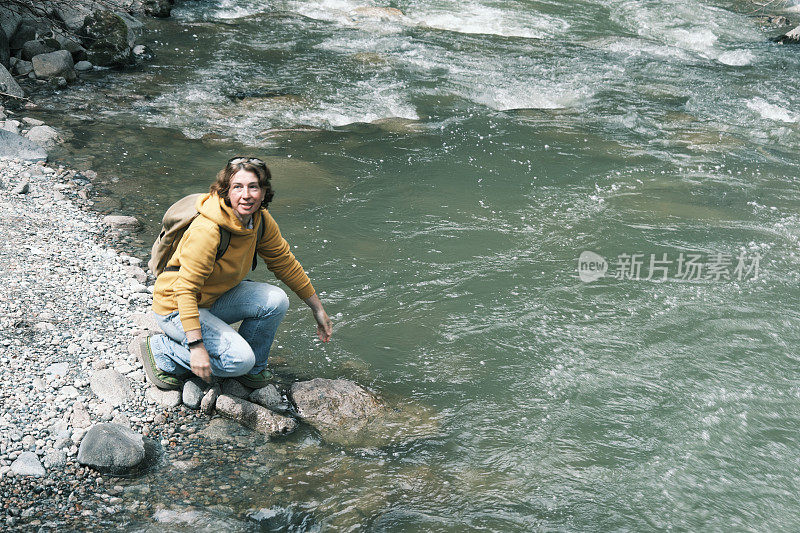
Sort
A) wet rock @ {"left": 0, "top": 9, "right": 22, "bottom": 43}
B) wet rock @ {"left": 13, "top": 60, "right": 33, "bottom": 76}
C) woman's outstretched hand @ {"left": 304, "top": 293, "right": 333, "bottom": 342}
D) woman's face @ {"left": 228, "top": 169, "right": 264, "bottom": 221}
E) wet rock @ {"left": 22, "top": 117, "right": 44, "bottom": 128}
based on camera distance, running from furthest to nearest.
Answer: wet rock @ {"left": 0, "top": 9, "right": 22, "bottom": 43} → wet rock @ {"left": 13, "top": 60, "right": 33, "bottom": 76} → wet rock @ {"left": 22, "top": 117, "right": 44, "bottom": 128} → woman's outstretched hand @ {"left": 304, "top": 293, "right": 333, "bottom": 342} → woman's face @ {"left": 228, "top": 169, "right": 264, "bottom": 221}

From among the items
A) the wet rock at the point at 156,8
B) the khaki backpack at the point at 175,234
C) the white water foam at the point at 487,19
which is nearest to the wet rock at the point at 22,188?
the khaki backpack at the point at 175,234

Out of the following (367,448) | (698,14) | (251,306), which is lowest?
(367,448)

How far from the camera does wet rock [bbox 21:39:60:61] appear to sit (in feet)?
35.1

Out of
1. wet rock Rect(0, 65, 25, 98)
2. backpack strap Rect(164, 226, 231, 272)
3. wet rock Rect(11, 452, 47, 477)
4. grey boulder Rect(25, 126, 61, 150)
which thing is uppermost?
backpack strap Rect(164, 226, 231, 272)

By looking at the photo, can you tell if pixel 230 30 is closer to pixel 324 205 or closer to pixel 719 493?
pixel 324 205

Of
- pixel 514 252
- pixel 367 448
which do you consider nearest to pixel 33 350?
pixel 367 448

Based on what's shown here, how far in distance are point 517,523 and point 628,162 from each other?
21.1ft

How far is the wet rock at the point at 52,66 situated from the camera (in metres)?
10.4

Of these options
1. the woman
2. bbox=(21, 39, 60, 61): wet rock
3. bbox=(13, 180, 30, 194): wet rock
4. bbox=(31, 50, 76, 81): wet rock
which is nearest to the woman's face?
the woman

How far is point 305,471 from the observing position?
4109 mm

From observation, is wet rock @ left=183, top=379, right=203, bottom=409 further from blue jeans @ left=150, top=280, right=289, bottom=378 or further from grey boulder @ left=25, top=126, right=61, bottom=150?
grey boulder @ left=25, top=126, right=61, bottom=150

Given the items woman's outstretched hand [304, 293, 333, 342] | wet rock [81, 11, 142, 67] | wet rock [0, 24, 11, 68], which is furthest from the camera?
wet rock [81, 11, 142, 67]

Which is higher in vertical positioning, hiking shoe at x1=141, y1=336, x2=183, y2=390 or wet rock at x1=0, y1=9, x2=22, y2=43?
wet rock at x1=0, y1=9, x2=22, y2=43

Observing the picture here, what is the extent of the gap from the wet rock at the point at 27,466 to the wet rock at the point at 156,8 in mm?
13150
